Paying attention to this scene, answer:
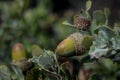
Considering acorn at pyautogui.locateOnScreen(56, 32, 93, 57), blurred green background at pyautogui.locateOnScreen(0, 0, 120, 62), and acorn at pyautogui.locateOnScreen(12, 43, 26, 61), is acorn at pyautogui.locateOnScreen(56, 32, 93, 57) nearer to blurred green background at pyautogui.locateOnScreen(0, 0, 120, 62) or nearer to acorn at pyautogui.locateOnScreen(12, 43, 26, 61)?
acorn at pyautogui.locateOnScreen(12, 43, 26, 61)

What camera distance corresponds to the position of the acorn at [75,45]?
1207 mm

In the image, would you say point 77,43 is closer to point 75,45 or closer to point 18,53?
point 75,45

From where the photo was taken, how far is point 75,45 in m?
1.24

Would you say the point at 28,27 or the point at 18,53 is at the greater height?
the point at 28,27

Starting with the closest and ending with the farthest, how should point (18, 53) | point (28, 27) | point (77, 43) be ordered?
1. point (77, 43)
2. point (18, 53)
3. point (28, 27)

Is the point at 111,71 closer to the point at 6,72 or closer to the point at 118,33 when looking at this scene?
the point at 118,33

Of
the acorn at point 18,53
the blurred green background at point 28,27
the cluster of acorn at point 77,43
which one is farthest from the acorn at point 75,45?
the blurred green background at point 28,27

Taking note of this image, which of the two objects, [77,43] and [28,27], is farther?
[28,27]

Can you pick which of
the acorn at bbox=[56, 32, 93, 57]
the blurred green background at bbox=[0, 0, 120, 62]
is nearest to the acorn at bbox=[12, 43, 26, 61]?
the acorn at bbox=[56, 32, 93, 57]

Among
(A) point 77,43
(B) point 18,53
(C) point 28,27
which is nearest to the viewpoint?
(A) point 77,43

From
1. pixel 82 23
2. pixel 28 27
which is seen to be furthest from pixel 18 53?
pixel 28 27

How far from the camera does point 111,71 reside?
4.04 ft

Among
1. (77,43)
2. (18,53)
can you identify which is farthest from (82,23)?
(18,53)

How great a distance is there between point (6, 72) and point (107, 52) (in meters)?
0.39
